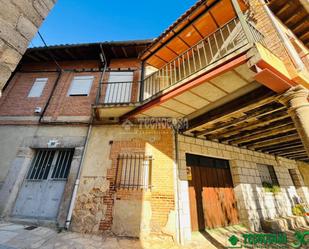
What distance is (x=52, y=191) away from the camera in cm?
565

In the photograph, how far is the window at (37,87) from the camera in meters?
7.41

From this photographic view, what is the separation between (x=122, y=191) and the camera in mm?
5180

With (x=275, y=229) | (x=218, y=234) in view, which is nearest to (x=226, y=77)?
(x=218, y=234)

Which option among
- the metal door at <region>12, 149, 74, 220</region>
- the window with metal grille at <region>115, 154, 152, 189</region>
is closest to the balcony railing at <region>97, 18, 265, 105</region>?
the window with metal grille at <region>115, 154, 152, 189</region>

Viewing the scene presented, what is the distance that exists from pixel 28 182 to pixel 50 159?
1.02 meters

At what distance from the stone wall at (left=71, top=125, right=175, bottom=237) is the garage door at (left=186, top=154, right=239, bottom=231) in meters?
1.20

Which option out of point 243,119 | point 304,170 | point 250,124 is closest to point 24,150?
point 243,119

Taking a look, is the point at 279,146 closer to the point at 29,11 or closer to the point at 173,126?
the point at 173,126

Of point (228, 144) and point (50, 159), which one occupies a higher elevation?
point (228, 144)

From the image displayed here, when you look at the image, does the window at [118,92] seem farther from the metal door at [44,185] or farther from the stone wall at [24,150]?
the metal door at [44,185]

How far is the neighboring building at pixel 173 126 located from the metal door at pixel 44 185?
0.14 feet

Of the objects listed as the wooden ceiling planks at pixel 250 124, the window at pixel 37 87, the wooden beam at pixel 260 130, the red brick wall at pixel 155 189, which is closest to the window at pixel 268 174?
the wooden ceiling planks at pixel 250 124

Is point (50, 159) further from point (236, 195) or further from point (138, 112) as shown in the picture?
point (236, 195)

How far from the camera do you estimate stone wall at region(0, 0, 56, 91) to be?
1343 mm
